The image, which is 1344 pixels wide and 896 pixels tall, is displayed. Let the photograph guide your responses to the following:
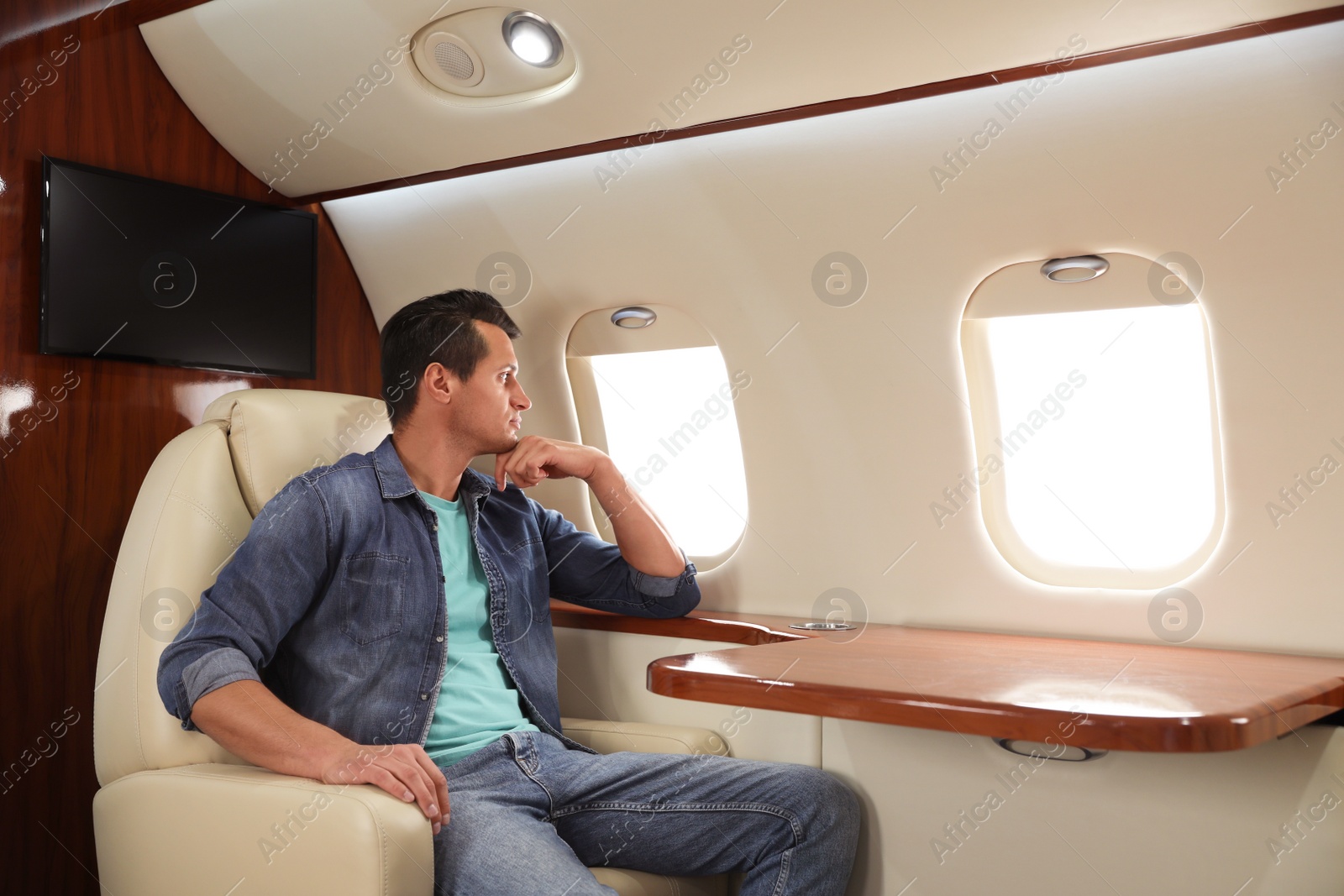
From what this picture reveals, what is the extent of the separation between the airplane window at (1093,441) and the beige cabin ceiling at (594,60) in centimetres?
74

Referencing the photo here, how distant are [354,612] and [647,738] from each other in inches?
29.2

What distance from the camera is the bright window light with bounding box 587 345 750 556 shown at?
3635 millimetres

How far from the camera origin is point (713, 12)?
2.00m

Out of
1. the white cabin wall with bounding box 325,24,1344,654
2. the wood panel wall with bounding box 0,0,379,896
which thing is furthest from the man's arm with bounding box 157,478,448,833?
the white cabin wall with bounding box 325,24,1344,654

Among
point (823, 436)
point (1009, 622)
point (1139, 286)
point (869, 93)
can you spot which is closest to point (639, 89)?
point (869, 93)

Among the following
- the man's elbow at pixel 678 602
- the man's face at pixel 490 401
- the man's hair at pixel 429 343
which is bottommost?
the man's elbow at pixel 678 602

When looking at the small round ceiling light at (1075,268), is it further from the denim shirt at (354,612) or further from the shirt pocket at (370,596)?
the shirt pocket at (370,596)

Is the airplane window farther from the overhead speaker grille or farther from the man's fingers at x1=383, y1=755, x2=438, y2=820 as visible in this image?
the man's fingers at x1=383, y1=755, x2=438, y2=820

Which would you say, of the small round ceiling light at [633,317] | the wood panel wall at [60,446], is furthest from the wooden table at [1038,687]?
the wood panel wall at [60,446]

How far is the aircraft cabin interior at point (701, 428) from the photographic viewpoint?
5.95 ft

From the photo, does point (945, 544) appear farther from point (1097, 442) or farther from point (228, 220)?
point (228, 220)

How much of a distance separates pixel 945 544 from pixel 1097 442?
2.01 ft

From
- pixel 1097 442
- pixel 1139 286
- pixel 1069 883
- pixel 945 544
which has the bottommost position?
pixel 1069 883

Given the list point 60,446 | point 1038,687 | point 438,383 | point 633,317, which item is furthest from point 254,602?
point 633,317
